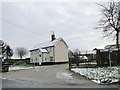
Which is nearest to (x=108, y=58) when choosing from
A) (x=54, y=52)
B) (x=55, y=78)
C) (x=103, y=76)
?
(x=103, y=76)

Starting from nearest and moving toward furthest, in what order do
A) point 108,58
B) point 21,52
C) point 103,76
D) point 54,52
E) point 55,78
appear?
point 103,76 < point 55,78 < point 108,58 < point 54,52 < point 21,52

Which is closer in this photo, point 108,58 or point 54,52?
point 108,58

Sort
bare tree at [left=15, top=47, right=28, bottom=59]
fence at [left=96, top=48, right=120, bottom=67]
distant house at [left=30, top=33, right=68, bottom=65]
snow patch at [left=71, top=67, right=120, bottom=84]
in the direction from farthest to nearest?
bare tree at [left=15, top=47, right=28, bottom=59]
distant house at [left=30, top=33, right=68, bottom=65]
fence at [left=96, top=48, right=120, bottom=67]
snow patch at [left=71, top=67, right=120, bottom=84]

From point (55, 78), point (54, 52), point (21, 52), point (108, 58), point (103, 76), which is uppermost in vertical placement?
point (21, 52)

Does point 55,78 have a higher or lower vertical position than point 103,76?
lower

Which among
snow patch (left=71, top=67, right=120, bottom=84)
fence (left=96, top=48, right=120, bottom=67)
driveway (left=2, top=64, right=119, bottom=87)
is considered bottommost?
driveway (left=2, top=64, right=119, bottom=87)

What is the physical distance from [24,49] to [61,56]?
28.9 meters

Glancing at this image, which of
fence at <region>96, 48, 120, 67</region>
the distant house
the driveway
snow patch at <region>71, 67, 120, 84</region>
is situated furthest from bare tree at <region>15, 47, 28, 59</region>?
snow patch at <region>71, 67, 120, 84</region>

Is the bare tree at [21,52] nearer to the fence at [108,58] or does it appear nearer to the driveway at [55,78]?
the driveway at [55,78]

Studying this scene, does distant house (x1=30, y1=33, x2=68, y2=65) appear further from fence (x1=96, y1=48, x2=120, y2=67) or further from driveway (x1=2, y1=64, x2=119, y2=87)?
driveway (x1=2, y1=64, x2=119, y2=87)

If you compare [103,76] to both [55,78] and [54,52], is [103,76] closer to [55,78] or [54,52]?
[55,78]

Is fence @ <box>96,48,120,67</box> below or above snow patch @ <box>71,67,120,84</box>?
above

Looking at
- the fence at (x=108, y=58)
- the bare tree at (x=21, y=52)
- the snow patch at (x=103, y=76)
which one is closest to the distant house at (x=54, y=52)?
the fence at (x=108, y=58)

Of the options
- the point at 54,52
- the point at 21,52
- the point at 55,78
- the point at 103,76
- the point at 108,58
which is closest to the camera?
the point at 103,76
